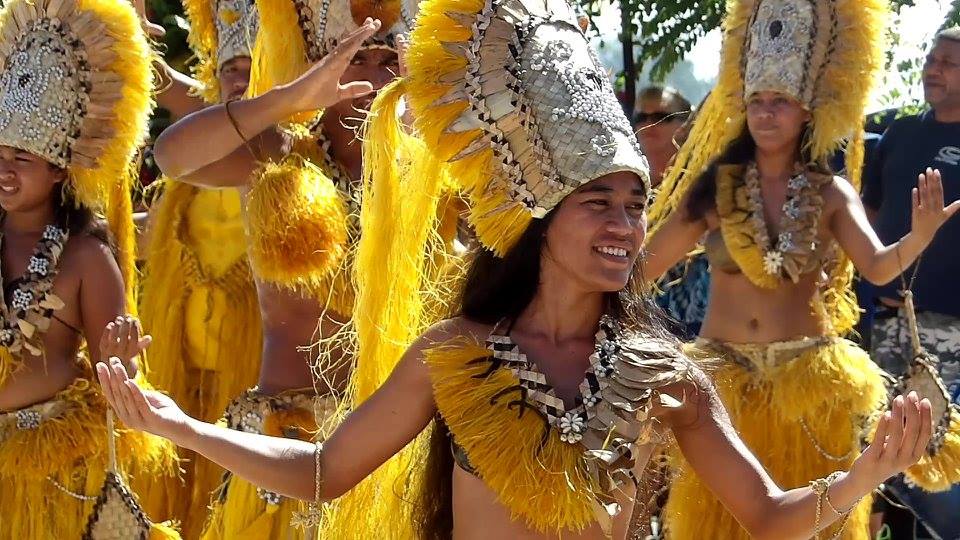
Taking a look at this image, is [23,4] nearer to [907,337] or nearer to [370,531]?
[370,531]

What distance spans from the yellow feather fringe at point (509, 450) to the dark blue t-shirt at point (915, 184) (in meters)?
3.63

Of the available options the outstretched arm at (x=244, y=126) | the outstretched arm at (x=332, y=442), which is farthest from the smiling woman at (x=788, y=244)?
the outstretched arm at (x=332, y=442)

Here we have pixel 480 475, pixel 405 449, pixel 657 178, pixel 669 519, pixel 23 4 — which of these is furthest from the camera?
pixel 657 178

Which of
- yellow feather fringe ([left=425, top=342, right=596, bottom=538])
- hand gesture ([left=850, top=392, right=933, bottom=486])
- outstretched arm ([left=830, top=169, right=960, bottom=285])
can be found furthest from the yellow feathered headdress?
hand gesture ([left=850, top=392, right=933, bottom=486])

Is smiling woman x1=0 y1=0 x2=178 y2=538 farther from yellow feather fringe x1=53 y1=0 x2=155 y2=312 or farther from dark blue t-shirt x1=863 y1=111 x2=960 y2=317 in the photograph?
dark blue t-shirt x1=863 y1=111 x2=960 y2=317

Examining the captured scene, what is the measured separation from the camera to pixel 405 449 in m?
3.28

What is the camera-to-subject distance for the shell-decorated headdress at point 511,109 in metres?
3.02

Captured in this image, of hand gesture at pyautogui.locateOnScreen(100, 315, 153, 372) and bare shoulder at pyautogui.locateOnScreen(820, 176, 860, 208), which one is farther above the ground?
hand gesture at pyautogui.locateOnScreen(100, 315, 153, 372)

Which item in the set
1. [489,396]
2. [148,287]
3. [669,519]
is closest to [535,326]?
[489,396]

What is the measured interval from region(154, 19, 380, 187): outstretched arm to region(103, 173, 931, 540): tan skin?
865mm

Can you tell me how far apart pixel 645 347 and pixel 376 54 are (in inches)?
55.5

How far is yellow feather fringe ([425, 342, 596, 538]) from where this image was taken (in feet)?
9.45

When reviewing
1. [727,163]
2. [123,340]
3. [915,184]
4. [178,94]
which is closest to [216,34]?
[178,94]

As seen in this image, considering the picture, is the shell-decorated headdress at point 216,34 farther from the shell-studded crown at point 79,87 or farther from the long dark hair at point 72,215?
the long dark hair at point 72,215
